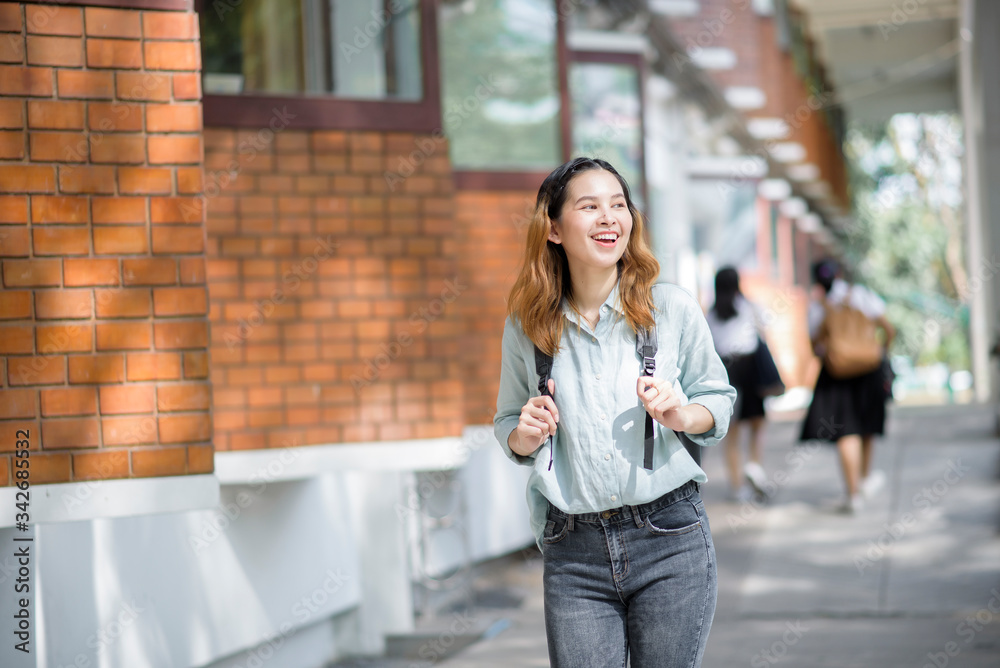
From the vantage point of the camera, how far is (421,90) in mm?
5871

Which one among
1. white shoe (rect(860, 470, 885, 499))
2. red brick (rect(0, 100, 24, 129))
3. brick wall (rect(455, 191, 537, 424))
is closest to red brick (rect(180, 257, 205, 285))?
red brick (rect(0, 100, 24, 129))

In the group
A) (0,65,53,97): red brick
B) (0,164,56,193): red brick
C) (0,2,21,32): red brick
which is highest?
(0,2,21,32): red brick

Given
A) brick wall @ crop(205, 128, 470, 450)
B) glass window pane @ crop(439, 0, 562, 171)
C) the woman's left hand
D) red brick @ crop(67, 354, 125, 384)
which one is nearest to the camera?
the woman's left hand

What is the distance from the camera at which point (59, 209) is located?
3621 millimetres

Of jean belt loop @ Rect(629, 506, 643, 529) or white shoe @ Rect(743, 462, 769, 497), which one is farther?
white shoe @ Rect(743, 462, 769, 497)

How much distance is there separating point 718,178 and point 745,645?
13.0m

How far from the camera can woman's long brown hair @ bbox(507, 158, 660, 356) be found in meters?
2.67

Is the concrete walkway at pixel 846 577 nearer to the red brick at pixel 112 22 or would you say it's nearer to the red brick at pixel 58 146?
the red brick at pixel 58 146

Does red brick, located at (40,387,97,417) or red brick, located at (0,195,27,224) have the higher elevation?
red brick, located at (0,195,27,224)

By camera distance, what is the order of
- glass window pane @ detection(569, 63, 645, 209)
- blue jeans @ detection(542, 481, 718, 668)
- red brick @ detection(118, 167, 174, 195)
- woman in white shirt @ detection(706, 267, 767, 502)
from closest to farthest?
1. blue jeans @ detection(542, 481, 718, 668)
2. red brick @ detection(118, 167, 174, 195)
3. woman in white shirt @ detection(706, 267, 767, 502)
4. glass window pane @ detection(569, 63, 645, 209)

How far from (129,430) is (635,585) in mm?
1854

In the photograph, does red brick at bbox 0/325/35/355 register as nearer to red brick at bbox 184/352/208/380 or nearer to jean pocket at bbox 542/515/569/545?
red brick at bbox 184/352/208/380

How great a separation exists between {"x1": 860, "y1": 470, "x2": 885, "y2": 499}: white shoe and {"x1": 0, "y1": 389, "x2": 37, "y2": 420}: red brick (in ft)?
22.1

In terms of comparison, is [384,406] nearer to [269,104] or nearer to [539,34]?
[269,104]
